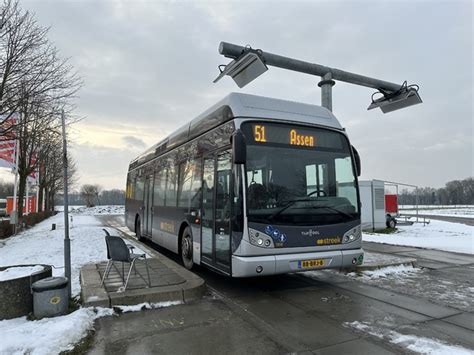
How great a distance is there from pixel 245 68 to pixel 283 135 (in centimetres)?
226

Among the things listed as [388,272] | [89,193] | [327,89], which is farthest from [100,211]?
[388,272]

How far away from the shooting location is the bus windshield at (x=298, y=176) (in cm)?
623

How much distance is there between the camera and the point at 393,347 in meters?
4.36

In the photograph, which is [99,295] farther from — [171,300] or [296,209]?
[296,209]

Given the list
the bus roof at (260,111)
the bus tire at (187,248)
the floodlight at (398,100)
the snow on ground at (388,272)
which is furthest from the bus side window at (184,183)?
the floodlight at (398,100)

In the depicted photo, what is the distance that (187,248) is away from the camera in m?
8.66

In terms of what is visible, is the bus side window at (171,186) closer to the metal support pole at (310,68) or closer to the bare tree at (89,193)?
the metal support pole at (310,68)

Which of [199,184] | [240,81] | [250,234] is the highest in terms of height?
[240,81]

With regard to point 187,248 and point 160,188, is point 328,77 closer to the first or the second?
point 187,248

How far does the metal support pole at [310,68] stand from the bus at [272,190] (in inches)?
54.1

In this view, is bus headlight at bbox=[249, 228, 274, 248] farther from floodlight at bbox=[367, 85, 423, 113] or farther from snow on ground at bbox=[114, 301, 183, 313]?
floodlight at bbox=[367, 85, 423, 113]

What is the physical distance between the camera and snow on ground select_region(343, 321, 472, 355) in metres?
4.21

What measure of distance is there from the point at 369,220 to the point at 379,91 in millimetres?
11970

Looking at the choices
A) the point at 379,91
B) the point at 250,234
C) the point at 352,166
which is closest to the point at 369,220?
the point at 379,91
